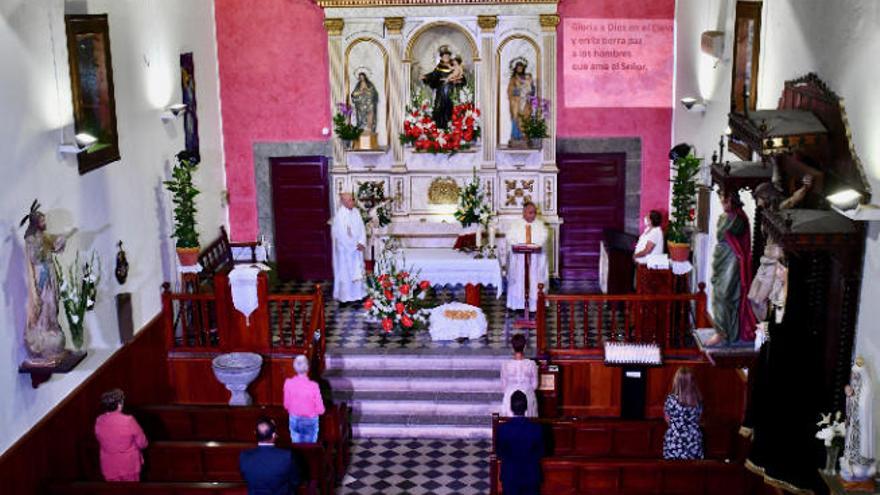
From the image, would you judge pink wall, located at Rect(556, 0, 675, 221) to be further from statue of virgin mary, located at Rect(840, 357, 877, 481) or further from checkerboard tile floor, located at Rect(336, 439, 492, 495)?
statue of virgin mary, located at Rect(840, 357, 877, 481)

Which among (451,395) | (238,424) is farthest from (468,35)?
(238,424)

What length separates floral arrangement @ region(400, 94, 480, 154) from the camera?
16.4m

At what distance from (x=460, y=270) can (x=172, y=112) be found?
4561 millimetres

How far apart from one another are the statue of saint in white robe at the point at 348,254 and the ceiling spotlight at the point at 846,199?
874 centimetres

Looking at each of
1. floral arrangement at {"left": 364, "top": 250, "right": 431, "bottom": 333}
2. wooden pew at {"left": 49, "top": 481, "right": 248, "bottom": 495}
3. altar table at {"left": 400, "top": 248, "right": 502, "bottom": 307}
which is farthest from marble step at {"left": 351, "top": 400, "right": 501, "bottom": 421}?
wooden pew at {"left": 49, "top": 481, "right": 248, "bottom": 495}

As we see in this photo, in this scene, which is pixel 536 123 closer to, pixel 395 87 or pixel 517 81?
pixel 517 81

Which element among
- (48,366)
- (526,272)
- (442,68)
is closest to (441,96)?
(442,68)

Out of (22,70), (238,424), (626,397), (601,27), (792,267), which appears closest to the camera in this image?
(792,267)

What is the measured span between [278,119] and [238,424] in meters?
6.48

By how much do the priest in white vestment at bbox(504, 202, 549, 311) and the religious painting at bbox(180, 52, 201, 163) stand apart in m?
4.64

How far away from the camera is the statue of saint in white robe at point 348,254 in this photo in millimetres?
15383

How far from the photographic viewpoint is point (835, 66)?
848 cm

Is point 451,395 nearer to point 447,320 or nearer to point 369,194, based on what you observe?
point 447,320

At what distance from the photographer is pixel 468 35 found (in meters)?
16.4
